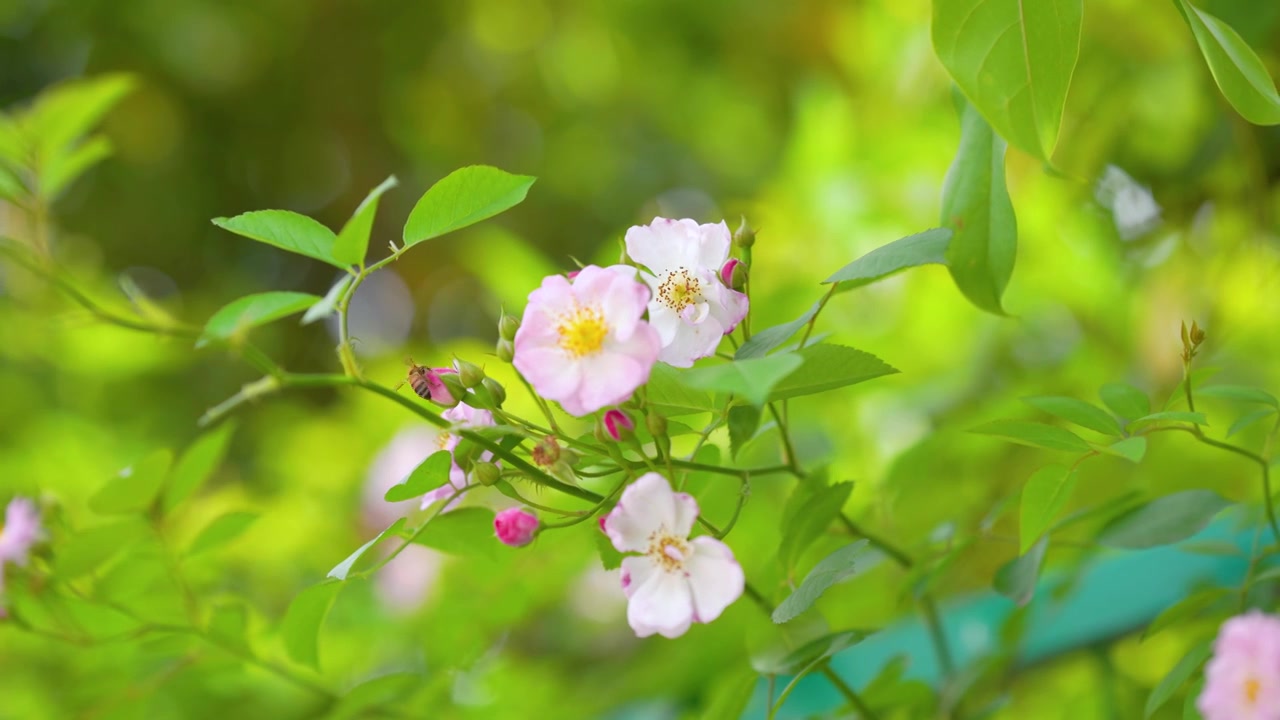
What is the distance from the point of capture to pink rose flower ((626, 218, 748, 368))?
0.36 metres

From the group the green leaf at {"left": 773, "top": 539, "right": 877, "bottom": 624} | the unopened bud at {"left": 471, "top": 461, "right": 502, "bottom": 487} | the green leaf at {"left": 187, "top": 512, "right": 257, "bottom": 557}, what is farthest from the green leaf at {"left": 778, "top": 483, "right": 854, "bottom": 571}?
the green leaf at {"left": 187, "top": 512, "right": 257, "bottom": 557}

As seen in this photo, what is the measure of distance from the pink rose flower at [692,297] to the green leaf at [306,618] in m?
0.16

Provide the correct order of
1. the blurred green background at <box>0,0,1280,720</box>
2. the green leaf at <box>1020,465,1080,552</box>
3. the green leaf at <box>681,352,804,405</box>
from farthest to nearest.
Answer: the blurred green background at <box>0,0,1280,720</box> < the green leaf at <box>1020,465,1080,552</box> < the green leaf at <box>681,352,804,405</box>

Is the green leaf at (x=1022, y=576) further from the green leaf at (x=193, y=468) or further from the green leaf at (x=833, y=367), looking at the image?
the green leaf at (x=193, y=468)

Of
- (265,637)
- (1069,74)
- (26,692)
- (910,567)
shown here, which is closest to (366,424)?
(26,692)

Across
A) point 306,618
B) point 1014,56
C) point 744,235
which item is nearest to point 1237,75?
point 1014,56

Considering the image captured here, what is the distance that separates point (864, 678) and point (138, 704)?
18.1 inches

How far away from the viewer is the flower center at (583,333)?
0.32m

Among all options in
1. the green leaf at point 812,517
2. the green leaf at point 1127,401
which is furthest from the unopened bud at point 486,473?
the green leaf at point 1127,401

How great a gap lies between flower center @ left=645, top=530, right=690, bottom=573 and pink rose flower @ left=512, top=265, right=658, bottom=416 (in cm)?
5

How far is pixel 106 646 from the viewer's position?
580 mm

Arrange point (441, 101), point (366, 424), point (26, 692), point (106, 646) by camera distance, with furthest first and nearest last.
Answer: point (441, 101)
point (366, 424)
point (26, 692)
point (106, 646)

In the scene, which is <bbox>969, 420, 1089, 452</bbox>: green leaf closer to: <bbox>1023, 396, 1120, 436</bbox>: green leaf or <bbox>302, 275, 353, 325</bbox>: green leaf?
<bbox>1023, 396, 1120, 436</bbox>: green leaf

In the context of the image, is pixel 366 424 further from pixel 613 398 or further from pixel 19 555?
pixel 613 398
